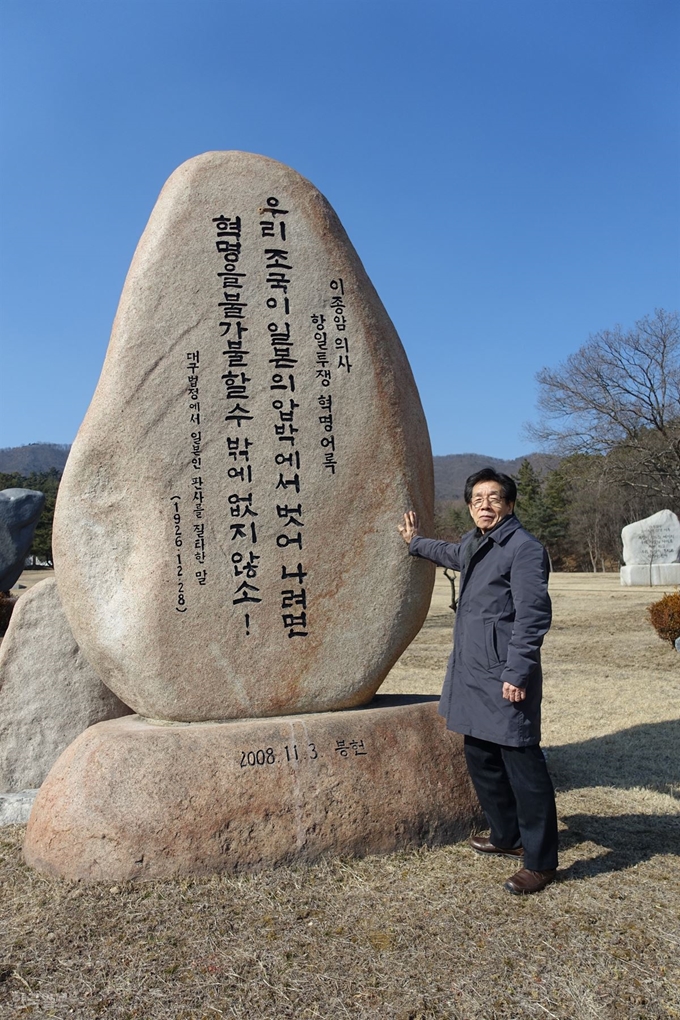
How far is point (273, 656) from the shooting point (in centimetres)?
402

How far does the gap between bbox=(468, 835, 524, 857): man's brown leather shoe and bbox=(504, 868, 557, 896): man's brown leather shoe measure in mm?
304

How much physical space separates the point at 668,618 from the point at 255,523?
28.1ft

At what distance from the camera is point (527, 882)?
3.31 metres

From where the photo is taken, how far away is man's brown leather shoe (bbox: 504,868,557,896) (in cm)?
330

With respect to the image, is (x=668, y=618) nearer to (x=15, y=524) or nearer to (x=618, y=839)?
(x=618, y=839)

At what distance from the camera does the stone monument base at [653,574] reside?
21875 millimetres

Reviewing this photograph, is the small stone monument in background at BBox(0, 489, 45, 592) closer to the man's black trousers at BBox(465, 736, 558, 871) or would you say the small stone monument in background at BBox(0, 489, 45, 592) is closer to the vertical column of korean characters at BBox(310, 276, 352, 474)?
the vertical column of korean characters at BBox(310, 276, 352, 474)

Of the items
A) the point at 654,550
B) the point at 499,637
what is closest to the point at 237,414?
the point at 499,637

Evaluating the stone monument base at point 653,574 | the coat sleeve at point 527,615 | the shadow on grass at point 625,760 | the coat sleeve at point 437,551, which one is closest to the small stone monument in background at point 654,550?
the stone monument base at point 653,574

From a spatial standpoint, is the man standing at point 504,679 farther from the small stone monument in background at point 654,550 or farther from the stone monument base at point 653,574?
the stone monument base at point 653,574

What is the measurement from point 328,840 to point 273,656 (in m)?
0.89

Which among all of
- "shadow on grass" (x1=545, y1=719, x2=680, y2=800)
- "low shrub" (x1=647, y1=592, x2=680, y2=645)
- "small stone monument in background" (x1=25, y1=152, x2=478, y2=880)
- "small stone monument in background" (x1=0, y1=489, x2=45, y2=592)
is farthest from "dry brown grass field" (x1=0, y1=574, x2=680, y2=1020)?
"small stone monument in background" (x1=0, y1=489, x2=45, y2=592)

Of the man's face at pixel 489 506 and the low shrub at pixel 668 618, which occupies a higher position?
the man's face at pixel 489 506

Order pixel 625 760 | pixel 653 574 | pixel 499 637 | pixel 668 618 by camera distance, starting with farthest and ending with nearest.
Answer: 1. pixel 653 574
2. pixel 668 618
3. pixel 625 760
4. pixel 499 637
